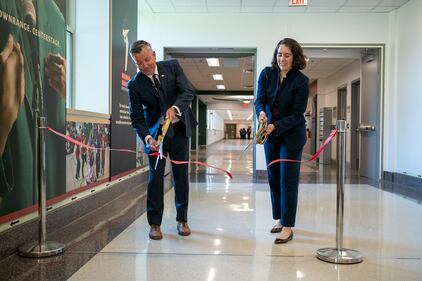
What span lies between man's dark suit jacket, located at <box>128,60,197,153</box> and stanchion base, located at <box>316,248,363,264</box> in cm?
129

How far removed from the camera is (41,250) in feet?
8.74

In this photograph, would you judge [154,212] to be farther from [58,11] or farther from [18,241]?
[58,11]

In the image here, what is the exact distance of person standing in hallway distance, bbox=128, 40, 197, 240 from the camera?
3082mm

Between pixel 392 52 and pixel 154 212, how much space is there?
5.96m

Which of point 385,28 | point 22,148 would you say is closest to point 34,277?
point 22,148

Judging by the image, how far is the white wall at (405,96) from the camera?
6496 mm

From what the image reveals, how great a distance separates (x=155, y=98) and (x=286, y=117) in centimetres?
97

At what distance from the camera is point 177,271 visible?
2.38m

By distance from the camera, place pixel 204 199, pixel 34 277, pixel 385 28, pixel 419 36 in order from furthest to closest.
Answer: pixel 385 28 → pixel 419 36 → pixel 204 199 → pixel 34 277

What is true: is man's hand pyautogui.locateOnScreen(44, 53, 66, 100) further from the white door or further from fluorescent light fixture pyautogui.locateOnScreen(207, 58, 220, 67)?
fluorescent light fixture pyautogui.locateOnScreen(207, 58, 220, 67)

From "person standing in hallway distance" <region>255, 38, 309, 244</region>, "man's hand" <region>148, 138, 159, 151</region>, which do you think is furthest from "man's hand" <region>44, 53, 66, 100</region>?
"person standing in hallway distance" <region>255, 38, 309, 244</region>

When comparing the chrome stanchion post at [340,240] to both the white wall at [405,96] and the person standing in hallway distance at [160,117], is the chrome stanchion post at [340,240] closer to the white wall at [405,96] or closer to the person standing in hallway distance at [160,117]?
the person standing in hallway distance at [160,117]

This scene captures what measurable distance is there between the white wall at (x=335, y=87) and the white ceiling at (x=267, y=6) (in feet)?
10.3

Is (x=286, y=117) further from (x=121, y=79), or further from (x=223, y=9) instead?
(x=223, y=9)
